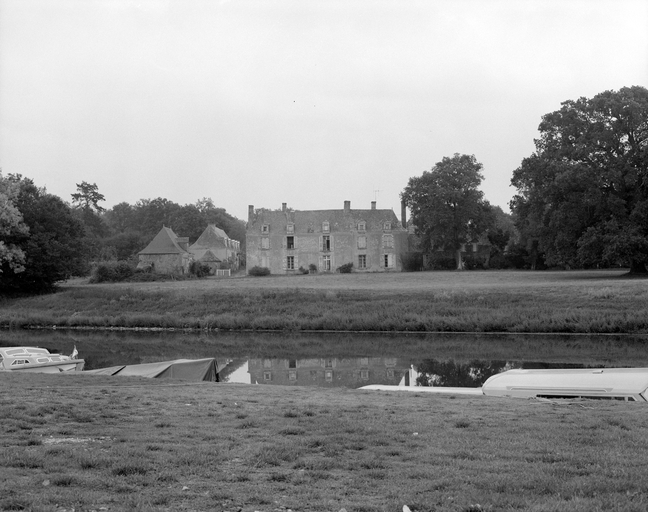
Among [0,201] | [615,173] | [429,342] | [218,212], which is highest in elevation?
[218,212]

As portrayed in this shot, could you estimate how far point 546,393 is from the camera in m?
12.5

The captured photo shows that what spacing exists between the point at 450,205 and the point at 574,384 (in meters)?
51.5

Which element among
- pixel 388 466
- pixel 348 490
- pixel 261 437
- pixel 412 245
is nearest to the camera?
pixel 348 490

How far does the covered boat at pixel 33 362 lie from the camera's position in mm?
18578

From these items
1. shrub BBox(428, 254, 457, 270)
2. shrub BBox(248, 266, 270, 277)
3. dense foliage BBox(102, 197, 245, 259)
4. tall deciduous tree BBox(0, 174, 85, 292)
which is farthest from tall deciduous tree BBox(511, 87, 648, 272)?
dense foliage BBox(102, 197, 245, 259)

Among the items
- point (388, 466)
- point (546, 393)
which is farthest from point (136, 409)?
point (546, 393)

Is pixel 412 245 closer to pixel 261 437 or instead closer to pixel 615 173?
pixel 615 173

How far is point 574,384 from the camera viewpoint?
489 inches

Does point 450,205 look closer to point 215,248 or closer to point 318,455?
point 215,248

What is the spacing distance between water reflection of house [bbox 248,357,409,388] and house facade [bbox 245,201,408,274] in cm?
4224

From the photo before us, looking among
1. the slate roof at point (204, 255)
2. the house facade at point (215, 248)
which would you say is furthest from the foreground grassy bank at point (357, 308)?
the house facade at point (215, 248)

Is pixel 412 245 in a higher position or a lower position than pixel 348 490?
higher

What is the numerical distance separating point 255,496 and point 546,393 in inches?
335

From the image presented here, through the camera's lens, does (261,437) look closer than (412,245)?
Yes
